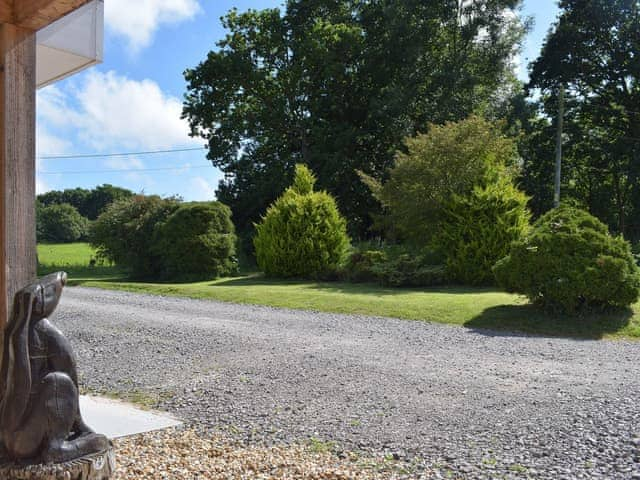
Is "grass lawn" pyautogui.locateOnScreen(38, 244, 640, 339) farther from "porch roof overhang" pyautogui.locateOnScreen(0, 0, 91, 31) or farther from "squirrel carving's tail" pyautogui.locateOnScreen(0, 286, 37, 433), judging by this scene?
"porch roof overhang" pyautogui.locateOnScreen(0, 0, 91, 31)

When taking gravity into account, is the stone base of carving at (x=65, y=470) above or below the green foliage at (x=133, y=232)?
below

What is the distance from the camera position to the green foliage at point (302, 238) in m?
16.7

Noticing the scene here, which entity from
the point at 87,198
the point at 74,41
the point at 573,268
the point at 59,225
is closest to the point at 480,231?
the point at 573,268

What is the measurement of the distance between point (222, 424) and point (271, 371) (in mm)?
1558

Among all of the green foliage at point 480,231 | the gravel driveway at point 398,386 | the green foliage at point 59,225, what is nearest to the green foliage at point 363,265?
the green foliage at point 480,231

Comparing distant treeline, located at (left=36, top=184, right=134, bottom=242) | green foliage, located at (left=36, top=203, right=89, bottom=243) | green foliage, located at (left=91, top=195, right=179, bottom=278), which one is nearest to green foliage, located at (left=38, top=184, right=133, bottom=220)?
distant treeline, located at (left=36, top=184, right=134, bottom=242)

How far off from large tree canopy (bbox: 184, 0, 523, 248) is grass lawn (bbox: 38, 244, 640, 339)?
11.3 m

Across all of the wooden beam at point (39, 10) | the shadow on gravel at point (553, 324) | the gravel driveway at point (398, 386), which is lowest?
the gravel driveway at point (398, 386)

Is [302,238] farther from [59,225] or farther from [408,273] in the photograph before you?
[59,225]

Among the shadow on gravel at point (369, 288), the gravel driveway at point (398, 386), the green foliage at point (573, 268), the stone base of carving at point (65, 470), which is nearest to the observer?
the stone base of carving at point (65, 470)

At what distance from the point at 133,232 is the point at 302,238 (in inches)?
223

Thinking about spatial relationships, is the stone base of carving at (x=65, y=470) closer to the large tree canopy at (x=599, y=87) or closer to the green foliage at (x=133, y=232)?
the green foliage at (x=133, y=232)

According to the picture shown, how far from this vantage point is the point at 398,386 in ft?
17.4

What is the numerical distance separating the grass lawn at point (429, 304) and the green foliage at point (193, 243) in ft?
5.35
